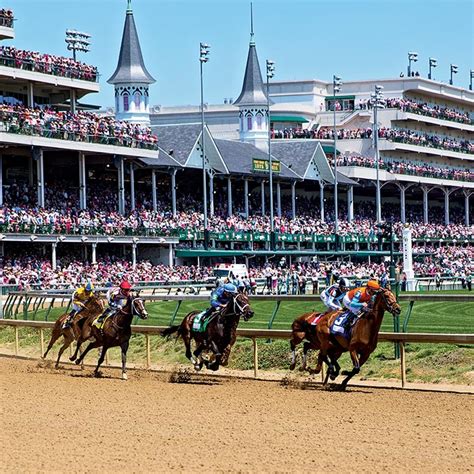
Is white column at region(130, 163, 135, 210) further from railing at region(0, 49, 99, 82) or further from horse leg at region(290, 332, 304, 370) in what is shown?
horse leg at region(290, 332, 304, 370)

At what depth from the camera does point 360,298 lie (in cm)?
1711

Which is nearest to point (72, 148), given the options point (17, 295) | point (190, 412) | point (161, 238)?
point (161, 238)

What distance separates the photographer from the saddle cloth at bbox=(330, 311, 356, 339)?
17.2m

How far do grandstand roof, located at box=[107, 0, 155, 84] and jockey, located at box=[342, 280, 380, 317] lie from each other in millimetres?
45663

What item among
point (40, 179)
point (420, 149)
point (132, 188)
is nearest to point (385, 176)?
point (420, 149)

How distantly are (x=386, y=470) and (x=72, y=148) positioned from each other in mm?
37154

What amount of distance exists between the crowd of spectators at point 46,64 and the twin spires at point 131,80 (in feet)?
→ 34.5

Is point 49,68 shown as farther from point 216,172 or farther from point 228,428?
point 228,428

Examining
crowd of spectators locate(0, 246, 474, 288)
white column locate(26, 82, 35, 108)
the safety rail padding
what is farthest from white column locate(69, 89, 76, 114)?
the safety rail padding

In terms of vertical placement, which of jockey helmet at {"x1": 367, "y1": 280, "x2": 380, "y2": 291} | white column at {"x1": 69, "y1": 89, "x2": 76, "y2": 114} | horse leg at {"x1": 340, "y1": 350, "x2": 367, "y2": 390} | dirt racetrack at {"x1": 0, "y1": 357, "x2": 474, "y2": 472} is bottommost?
dirt racetrack at {"x1": 0, "y1": 357, "x2": 474, "y2": 472}

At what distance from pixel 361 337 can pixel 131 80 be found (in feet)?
153

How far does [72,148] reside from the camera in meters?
46.8

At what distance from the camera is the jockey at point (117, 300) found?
792 inches

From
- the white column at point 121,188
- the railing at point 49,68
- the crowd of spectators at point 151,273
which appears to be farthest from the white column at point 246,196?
the railing at point 49,68
